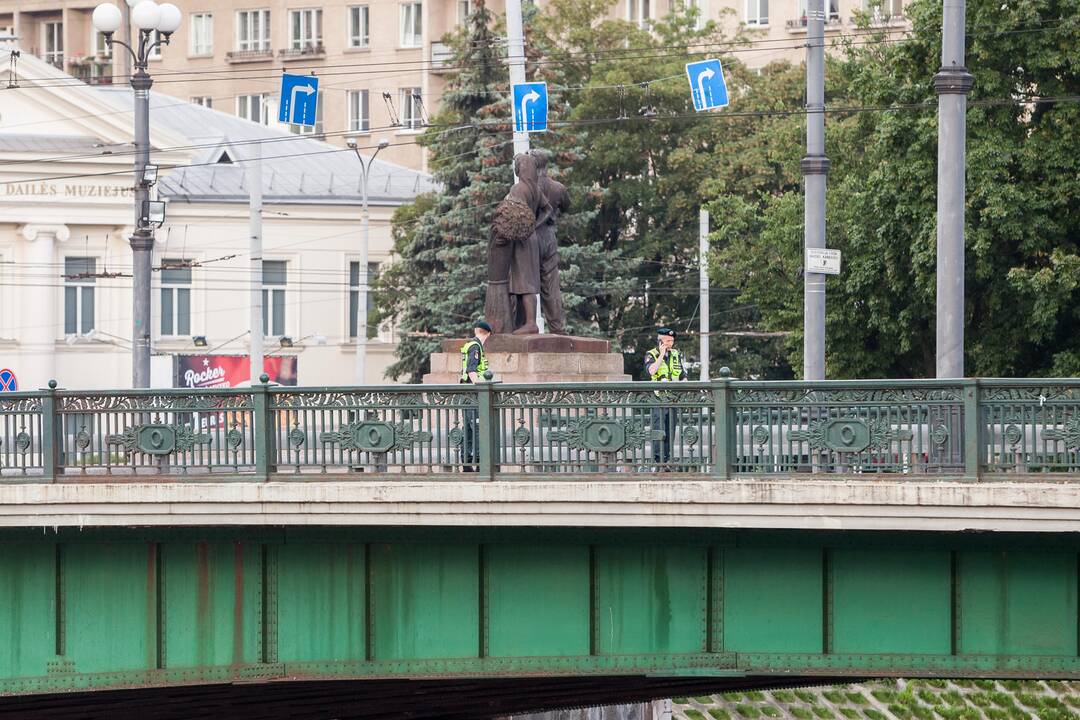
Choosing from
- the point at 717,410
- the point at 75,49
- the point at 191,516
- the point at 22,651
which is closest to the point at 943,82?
the point at 717,410

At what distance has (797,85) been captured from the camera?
48344 millimetres

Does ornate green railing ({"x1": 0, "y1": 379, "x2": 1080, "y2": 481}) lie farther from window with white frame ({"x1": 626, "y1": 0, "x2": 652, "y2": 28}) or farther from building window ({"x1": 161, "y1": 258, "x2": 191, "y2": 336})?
window with white frame ({"x1": 626, "y1": 0, "x2": 652, "y2": 28})

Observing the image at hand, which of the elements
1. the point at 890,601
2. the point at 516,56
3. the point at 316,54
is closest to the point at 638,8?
the point at 316,54

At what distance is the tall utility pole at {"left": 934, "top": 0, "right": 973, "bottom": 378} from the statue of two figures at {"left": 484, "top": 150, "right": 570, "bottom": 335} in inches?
195

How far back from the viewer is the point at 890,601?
49.4 feet

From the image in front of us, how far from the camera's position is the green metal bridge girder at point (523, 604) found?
14914 millimetres

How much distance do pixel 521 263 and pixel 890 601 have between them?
8.19 m

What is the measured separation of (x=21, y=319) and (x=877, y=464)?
134ft

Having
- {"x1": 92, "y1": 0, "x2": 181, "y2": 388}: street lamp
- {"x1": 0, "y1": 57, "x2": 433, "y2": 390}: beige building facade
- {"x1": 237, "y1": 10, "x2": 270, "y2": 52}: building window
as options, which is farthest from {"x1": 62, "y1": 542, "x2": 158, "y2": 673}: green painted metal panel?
{"x1": 237, "y1": 10, "x2": 270, "y2": 52}: building window

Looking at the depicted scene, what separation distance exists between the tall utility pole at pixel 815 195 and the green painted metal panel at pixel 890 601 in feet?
22.9

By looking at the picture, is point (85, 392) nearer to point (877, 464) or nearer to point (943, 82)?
point (877, 464)

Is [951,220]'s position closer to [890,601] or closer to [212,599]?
[890,601]

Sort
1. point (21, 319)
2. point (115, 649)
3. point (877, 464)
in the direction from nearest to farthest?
point (877, 464), point (115, 649), point (21, 319)

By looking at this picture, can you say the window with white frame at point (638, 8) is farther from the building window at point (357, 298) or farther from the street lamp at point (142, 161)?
the street lamp at point (142, 161)
